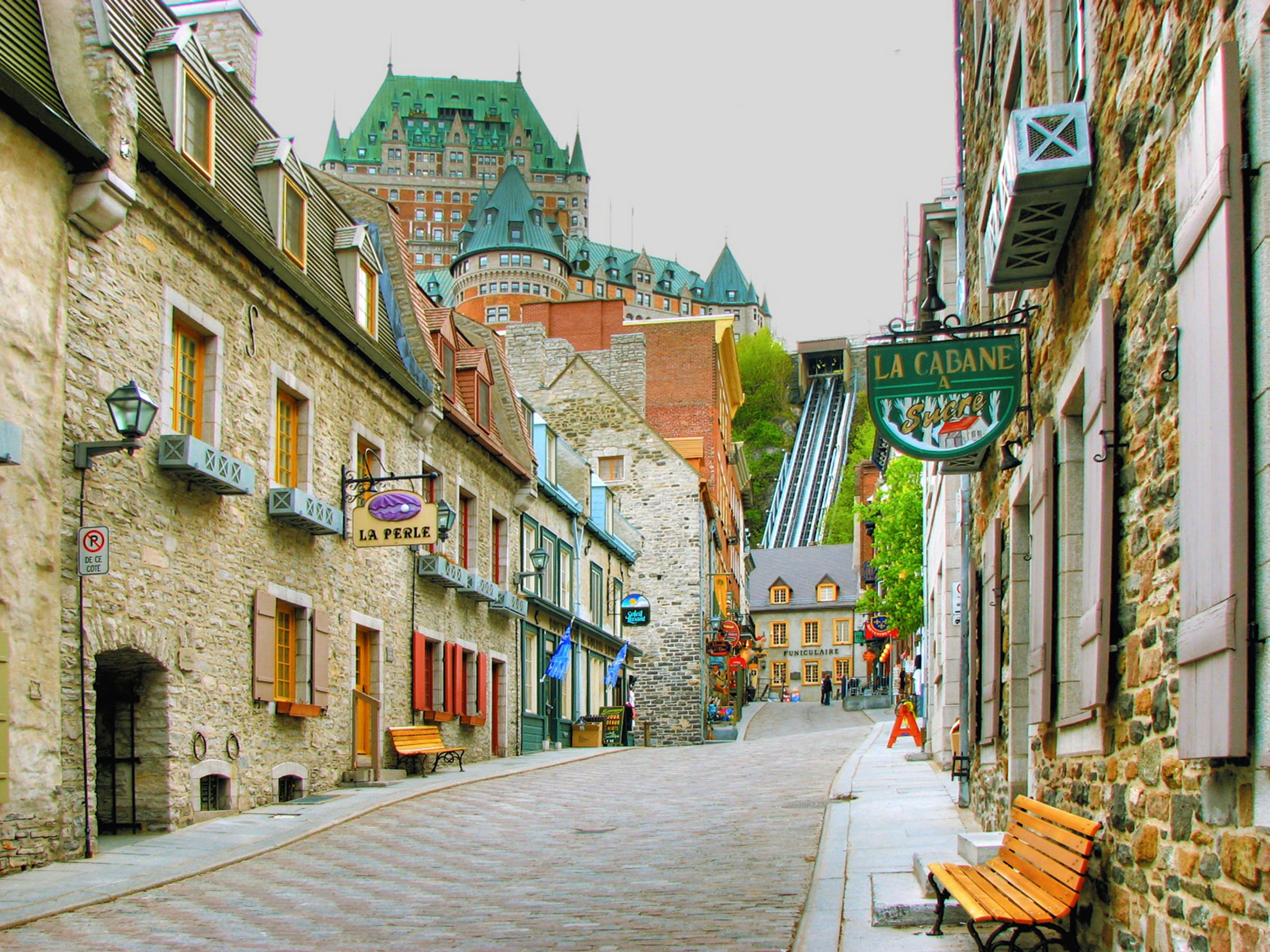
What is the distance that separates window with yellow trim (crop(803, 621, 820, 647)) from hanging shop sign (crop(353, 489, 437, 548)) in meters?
69.1

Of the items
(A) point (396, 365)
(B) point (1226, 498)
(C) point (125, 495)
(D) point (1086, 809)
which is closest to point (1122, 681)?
(D) point (1086, 809)

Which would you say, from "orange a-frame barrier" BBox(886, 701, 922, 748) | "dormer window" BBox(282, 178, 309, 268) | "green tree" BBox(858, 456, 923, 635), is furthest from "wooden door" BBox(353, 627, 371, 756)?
"green tree" BBox(858, 456, 923, 635)

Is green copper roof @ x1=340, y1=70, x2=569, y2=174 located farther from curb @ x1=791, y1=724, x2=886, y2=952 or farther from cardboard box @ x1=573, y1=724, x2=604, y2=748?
curb @ x1=791, y1=724, x2=886, y2=952

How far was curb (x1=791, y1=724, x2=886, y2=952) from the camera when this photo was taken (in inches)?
306

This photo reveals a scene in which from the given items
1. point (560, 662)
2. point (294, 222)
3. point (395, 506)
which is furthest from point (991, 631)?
point (560, 662)

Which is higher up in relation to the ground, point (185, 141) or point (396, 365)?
point (185, 141)

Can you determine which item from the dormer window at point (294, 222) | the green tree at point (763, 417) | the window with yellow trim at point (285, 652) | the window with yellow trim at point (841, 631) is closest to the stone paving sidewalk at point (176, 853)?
the window with yellow trim at point (285, 652)

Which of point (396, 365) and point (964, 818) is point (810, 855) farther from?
point (396, 365)

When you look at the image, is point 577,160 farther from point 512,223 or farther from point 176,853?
point 176,853

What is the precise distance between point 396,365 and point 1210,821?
51.6 ft

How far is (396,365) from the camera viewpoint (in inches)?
768

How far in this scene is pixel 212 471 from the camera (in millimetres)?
13328

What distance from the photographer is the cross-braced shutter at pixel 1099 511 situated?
6.37 m

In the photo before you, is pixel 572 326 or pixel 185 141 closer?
pixel 185 141
